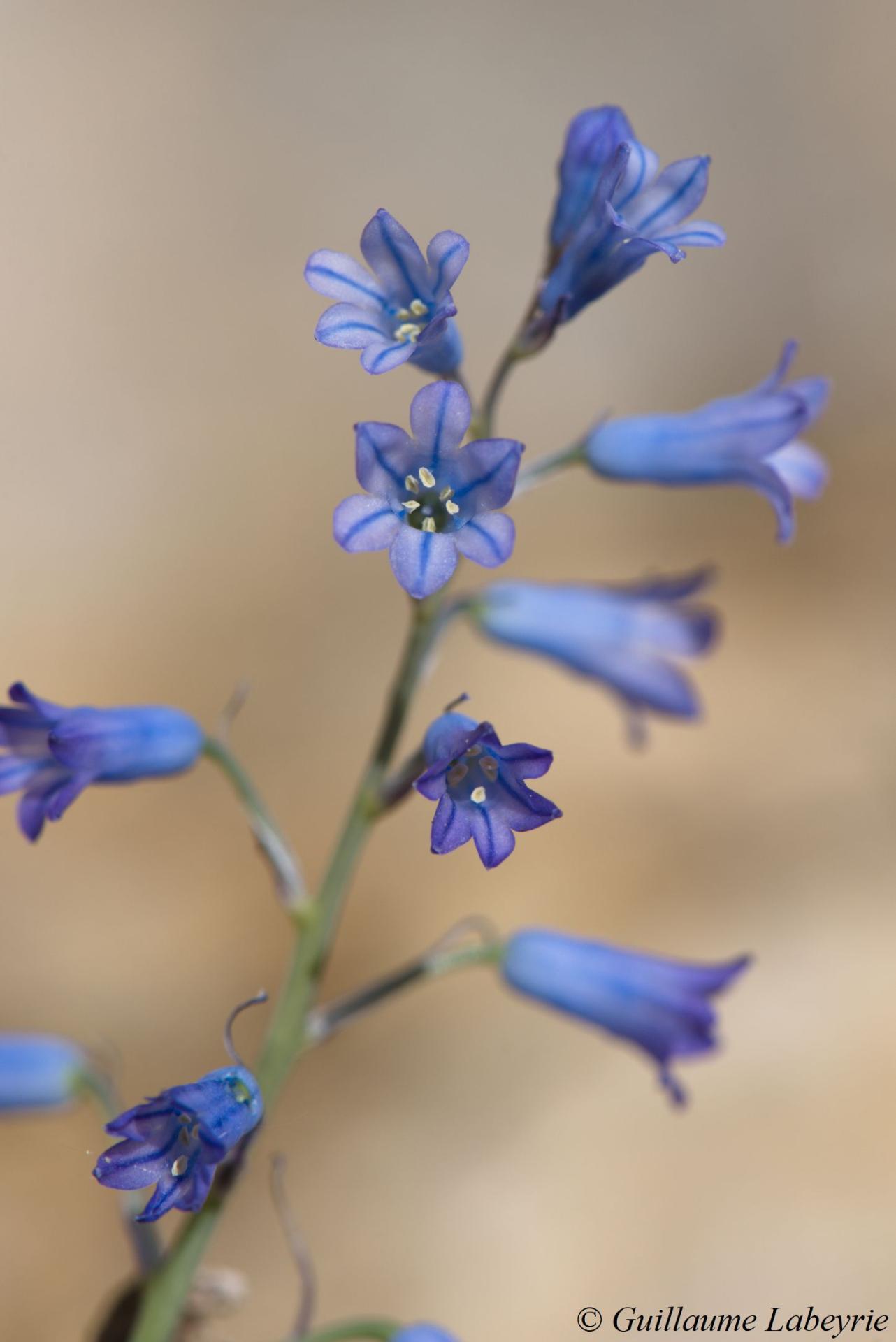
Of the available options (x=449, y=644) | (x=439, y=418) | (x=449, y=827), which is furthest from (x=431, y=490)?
(x=449, y=644)

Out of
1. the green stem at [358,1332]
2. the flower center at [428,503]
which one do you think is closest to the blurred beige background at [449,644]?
the green stem at [358,1332]

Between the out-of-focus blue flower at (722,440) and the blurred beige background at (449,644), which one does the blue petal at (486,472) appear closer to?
the out-of-focus blue flower at (722,440)

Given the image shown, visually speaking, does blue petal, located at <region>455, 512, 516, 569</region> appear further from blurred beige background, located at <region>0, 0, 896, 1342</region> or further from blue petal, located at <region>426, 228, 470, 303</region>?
blurred beige background, located at <region>0, 0, 896, 1342</region>

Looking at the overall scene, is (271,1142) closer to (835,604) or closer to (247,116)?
(835,604)

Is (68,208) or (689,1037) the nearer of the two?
(689,1037)

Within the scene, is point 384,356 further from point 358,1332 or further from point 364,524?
point 358,1332

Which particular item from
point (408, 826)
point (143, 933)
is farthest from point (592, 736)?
point (143, 933)
